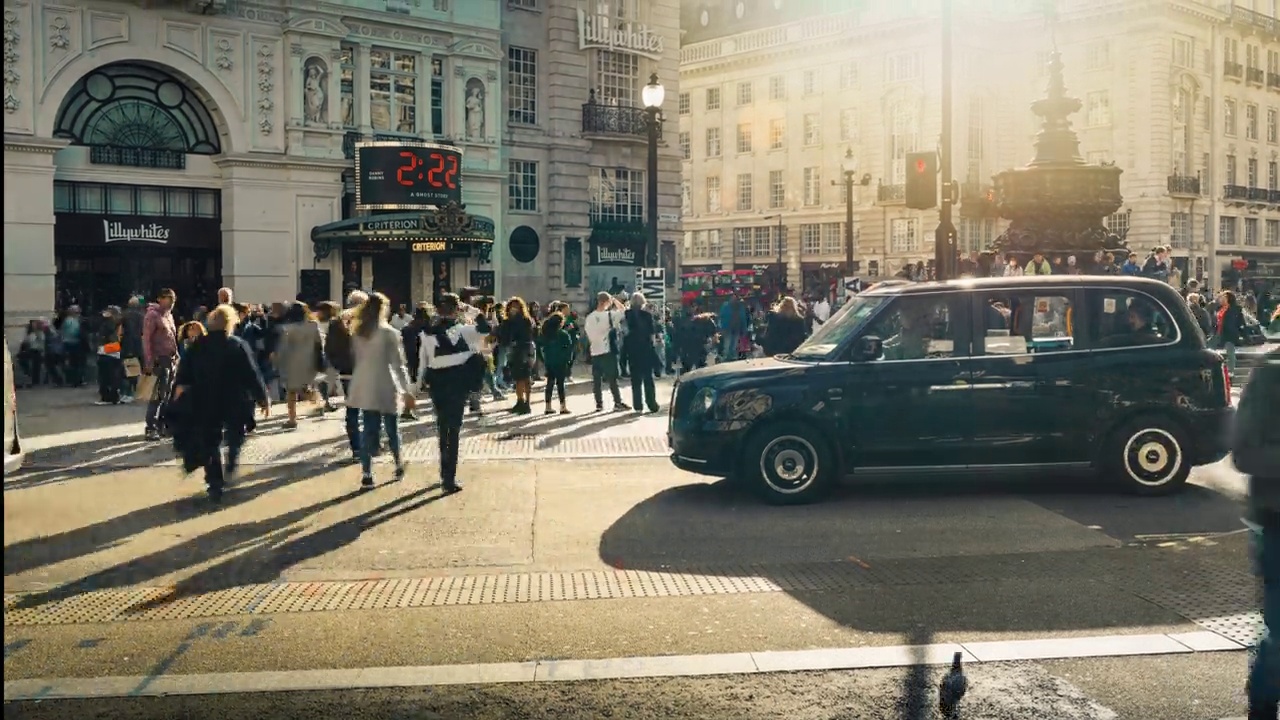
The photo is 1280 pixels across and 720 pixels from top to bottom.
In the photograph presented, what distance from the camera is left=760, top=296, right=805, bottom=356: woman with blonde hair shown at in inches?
725

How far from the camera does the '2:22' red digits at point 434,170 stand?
31.9 meters

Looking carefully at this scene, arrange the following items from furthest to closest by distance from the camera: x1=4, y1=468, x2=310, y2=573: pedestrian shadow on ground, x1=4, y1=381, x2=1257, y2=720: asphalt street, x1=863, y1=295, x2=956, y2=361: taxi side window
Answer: x1=863, y1=295, x2=956, y2=361: taxi side window
x1=4, y1=468, x2=310, y2=573: pedestrian shadow on ground
x1=4, y1=381, x2=1257, y2=720: asphalt street

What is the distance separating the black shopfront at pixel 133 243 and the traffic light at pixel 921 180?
17.1 meters

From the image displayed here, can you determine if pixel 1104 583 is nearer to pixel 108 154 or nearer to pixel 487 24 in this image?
pixel 108 154

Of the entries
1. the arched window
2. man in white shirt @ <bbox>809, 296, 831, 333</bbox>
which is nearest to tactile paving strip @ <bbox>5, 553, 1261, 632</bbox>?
man in white shirt @ <bbox>809, 296, 831, 333</bbox>

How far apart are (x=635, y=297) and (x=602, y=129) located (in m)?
21.4

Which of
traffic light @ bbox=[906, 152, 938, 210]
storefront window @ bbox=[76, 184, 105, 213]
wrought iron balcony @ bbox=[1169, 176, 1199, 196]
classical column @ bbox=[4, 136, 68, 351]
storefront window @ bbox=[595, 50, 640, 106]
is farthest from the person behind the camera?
wrought iron balcony @ bbox=[1169, 176, 1199, 196]

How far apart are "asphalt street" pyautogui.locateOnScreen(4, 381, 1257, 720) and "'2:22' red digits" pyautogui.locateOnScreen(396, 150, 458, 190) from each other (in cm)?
2026

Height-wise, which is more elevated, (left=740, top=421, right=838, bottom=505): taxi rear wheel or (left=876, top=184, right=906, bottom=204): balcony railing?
(left=876, top=184, right=906, bottom=204): balcony railing

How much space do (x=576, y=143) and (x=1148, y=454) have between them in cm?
3001

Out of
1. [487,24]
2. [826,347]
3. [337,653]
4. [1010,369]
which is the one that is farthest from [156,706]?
[487,24]

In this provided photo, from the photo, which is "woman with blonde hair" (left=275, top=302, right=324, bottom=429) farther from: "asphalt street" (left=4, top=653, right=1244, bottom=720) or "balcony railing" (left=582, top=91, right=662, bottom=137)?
"balcony railing" (left=582, top=91, right=662, bottom=137)

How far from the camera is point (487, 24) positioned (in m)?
34.9

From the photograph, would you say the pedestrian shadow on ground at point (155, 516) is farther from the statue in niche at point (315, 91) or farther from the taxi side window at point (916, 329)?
the statue in niche at point (315, 91)
